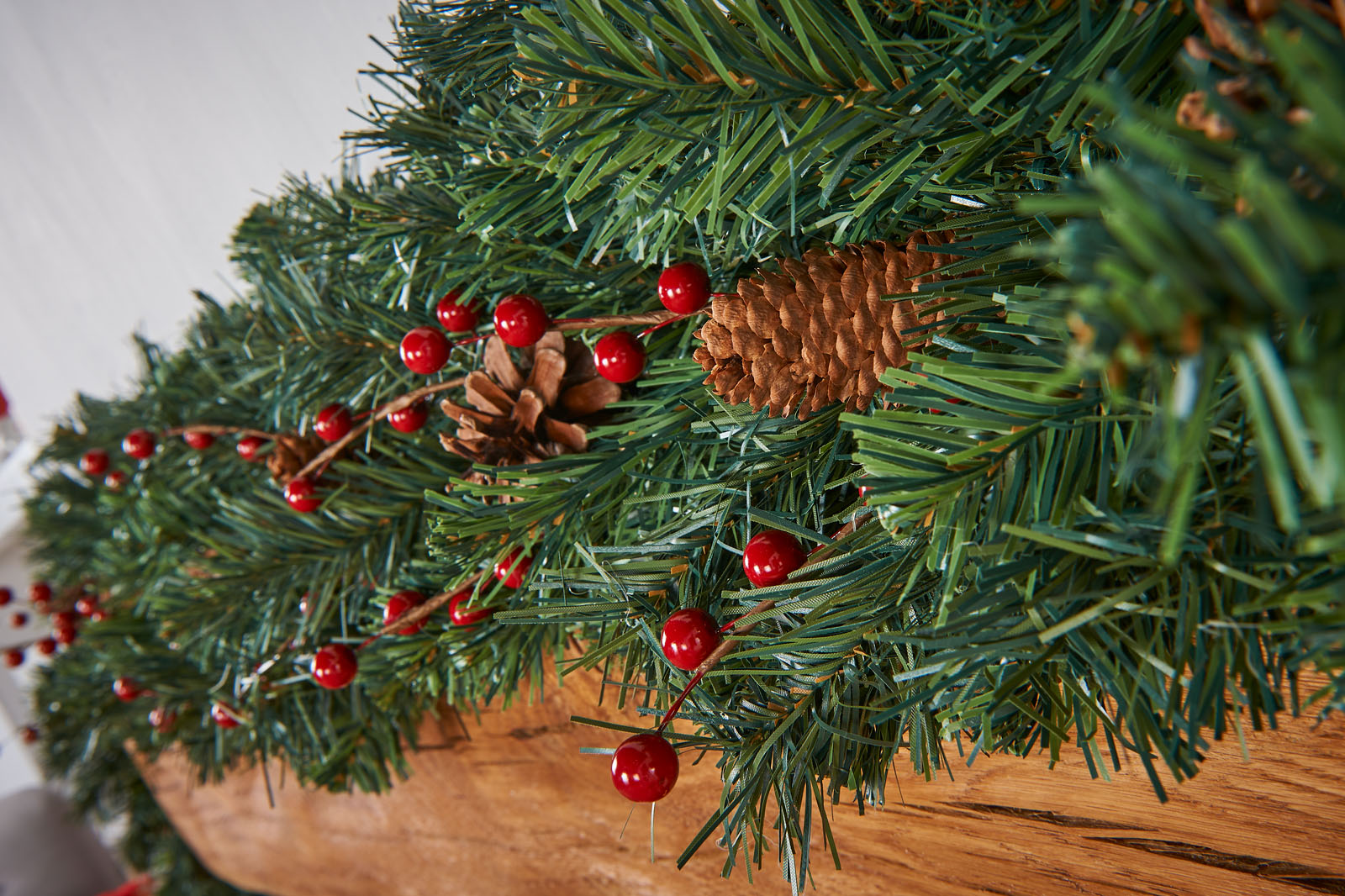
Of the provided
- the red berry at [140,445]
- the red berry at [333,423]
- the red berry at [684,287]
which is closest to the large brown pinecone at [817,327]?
the red berry at [684,287]

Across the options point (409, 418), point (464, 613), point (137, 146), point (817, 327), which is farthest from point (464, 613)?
point (137, 146)

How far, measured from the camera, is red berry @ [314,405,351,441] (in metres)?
0.43

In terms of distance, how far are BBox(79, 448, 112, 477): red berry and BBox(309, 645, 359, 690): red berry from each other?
35 cm

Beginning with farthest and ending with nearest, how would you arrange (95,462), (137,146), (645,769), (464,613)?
(137,146) → (95,462) → (464,613) → (645,769)

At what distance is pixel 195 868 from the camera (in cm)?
101

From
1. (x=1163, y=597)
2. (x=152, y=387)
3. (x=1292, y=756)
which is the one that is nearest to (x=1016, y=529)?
(x=1163, y=597)

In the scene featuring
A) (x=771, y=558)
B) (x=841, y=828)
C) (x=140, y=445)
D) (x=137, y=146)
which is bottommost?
(x=841, y=828)

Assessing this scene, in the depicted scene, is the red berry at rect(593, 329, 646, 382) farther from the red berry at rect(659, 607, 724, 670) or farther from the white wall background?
the white wall background

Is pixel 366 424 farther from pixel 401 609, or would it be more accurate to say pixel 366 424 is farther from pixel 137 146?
pixel 137 146

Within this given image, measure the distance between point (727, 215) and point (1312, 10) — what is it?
0.20 meters

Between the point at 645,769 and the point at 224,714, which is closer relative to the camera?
the point at 645,769

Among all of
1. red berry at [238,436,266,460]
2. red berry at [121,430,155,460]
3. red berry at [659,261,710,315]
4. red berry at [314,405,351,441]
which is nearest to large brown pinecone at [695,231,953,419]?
red berry at [659,261,710,315]

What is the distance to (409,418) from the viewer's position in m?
0.41

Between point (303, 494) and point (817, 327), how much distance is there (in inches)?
12.0
